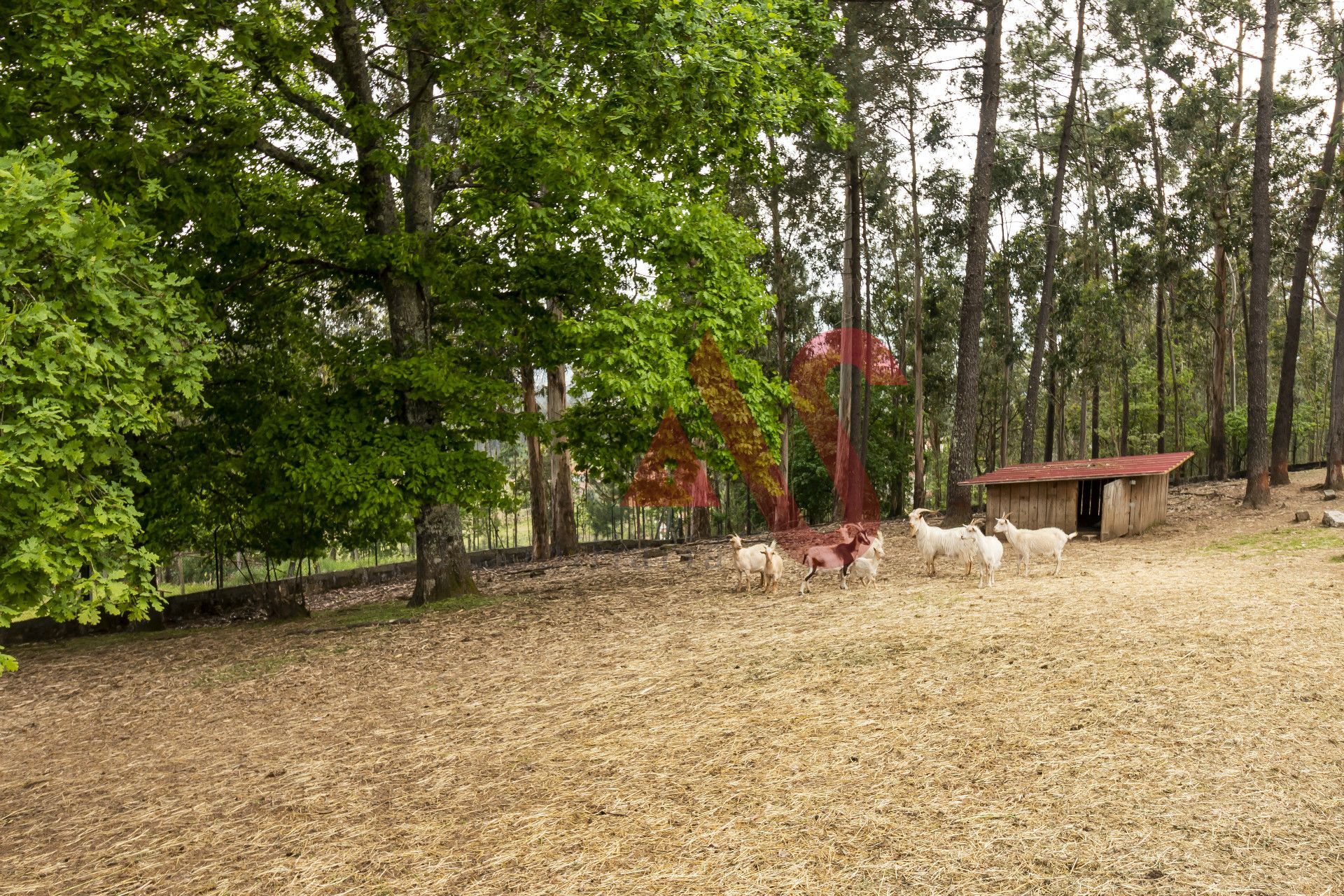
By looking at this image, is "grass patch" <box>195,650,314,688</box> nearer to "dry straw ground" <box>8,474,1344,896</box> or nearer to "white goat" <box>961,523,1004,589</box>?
"dry straw ground" <box>8,474,1344,896</box>

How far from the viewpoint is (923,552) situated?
12922 millimetres

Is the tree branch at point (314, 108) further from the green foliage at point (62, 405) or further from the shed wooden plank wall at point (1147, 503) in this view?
the shed wooden plank wall at point (1147, 503)

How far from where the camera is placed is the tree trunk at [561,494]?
998 inches

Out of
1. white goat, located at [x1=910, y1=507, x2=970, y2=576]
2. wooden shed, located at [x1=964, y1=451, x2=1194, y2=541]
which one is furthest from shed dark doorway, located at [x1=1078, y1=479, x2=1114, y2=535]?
white goat, located at [x1=910, y1=507, x2=970, y2=576]

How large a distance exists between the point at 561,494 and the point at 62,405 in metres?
20.6

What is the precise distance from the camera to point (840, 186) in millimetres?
37375

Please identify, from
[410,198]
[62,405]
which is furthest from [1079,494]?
[62,405]

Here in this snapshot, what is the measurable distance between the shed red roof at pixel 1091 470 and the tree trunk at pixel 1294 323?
23.6ft

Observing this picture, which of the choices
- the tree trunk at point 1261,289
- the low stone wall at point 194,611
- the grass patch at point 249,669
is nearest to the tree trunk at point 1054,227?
the tree trunk at point 1261,289

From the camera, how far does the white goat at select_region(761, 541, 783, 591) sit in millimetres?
12469

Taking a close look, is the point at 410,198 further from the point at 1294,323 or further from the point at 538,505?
the point at 1294,323

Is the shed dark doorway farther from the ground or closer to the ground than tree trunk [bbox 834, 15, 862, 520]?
closer to the ground

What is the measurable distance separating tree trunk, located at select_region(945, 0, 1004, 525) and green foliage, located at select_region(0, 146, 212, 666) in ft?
57.2

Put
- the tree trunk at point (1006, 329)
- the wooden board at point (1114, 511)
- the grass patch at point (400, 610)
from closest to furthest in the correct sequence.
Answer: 1. the grass patch at point (400, 610)
2. the wooden board at point (1114, 511)
3. the tree trunk at point (1006, 329)
